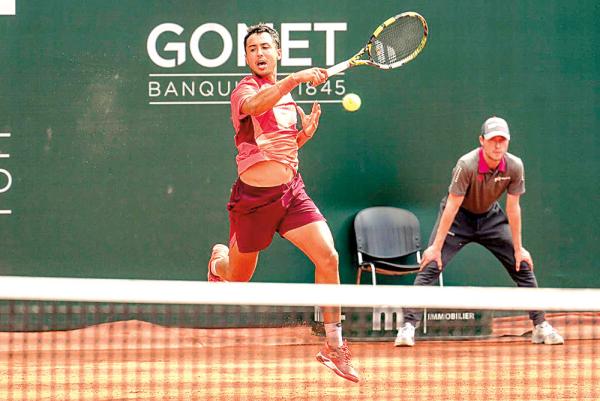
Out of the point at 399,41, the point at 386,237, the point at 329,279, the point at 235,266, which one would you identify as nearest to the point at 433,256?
the point at 386,237

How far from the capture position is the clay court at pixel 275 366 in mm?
5173

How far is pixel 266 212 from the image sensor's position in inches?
204

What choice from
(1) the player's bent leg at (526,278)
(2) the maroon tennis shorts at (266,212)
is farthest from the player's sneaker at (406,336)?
(2) the maroon tennis shorts at (266,212)

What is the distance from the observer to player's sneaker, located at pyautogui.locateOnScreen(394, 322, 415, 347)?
6.75 m

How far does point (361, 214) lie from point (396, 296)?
3.92 meters

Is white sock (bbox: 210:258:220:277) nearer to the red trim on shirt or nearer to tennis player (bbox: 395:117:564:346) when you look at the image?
tennis player (bbox: 395:117:564:346)

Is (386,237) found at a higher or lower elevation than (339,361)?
higher

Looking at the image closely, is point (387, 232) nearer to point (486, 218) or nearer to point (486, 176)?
point (486, 218)

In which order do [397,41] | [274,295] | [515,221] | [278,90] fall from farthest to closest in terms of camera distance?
1. [515,221]
2. [397,41]
3. [278,90]
4. [274,295]

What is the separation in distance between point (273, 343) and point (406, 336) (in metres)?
0.96

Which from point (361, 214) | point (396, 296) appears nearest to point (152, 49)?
point (361, 214)

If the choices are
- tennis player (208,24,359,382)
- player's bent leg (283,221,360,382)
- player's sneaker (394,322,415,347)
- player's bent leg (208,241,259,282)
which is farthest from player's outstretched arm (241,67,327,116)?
player's sneaker (394,322,415,347)

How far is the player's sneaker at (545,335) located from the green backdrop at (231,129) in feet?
2.38

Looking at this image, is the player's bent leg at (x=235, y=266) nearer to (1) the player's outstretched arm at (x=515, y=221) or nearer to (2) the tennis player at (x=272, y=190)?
(2) the tennis player at (x=272, y=190)
